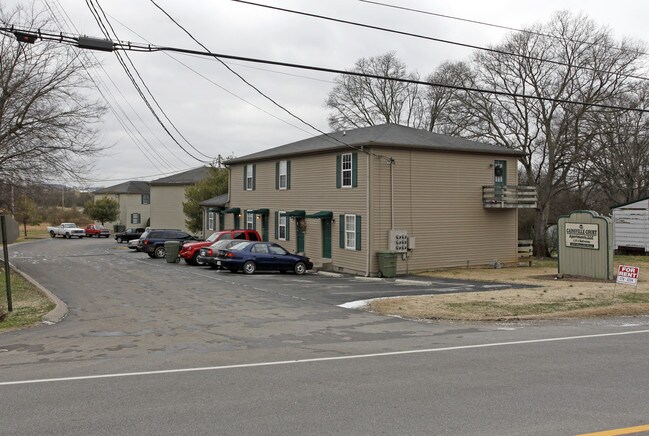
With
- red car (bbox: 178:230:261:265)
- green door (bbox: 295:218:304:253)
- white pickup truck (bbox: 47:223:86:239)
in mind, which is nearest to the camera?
red car (bbox: 178:230:261:265)

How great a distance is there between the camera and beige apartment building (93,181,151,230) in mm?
76750

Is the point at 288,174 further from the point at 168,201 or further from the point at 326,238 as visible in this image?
the point at 168,201

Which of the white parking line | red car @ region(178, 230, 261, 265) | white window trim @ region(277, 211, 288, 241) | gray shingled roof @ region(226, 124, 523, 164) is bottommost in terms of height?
the white parking line

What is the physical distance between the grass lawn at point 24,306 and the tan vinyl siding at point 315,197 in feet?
42.7

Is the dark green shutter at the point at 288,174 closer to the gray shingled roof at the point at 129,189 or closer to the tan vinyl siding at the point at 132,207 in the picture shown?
the tan vinyl siding at the point at 132,207

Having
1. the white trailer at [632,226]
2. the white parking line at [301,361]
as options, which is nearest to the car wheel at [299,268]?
the white parking line at [301,361]

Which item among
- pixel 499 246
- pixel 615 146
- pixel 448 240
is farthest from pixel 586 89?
pixel 448 240

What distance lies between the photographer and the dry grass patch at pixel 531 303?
14281 mm

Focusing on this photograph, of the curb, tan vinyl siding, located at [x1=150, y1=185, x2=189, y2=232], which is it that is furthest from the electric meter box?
tan vinyl siding, located at [x1=150, y1=185, x2=189, y2=232]

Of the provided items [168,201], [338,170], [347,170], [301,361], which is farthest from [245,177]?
[301,361]

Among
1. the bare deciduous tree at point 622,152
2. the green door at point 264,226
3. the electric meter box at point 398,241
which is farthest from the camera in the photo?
the bare deciduous tree at point 622,152

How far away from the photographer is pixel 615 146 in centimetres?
4253

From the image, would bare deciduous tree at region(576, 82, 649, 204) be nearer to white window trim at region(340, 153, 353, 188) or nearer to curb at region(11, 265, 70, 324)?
white window trim at region(340, 153, 353, 188)

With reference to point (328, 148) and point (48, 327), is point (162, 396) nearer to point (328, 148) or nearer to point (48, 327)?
point (48, 327)
